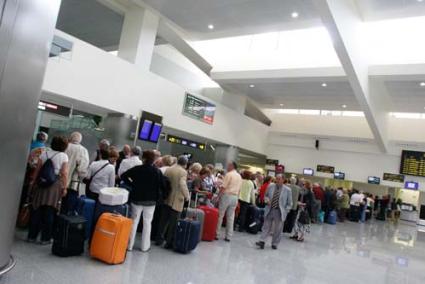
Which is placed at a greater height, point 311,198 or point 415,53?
point 415,53

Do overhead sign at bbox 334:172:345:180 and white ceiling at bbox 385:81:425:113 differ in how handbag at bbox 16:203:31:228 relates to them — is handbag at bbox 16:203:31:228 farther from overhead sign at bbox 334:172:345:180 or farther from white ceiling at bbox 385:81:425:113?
overhead sign at bbox 334:172:345:180

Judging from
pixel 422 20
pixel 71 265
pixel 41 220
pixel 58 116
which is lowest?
pixel 71 265

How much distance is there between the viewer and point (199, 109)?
14125mm

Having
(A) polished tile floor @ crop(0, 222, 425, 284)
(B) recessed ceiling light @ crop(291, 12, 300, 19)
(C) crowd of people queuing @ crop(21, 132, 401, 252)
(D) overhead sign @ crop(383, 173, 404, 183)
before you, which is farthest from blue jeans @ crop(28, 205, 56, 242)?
(D) overhead sign @ crop(383, 173, 404, 183)

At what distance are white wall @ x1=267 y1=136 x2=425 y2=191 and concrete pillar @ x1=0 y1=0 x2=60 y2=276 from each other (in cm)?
1812

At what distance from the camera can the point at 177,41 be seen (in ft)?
42.1

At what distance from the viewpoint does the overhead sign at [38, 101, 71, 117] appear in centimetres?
977

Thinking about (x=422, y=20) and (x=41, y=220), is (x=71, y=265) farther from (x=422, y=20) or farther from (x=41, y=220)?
(x=422, y=20)

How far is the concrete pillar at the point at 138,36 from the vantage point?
11031 millimetres

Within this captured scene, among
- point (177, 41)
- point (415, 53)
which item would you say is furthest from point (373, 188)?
point (177, 41)

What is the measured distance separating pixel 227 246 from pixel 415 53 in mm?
8960

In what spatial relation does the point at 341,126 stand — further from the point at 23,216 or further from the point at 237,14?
the point at 23,216

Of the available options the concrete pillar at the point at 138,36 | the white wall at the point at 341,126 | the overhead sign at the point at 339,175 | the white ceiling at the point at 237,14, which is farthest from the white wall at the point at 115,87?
the overhead sign at the point at 339,175

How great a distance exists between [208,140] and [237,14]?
20.8ft
